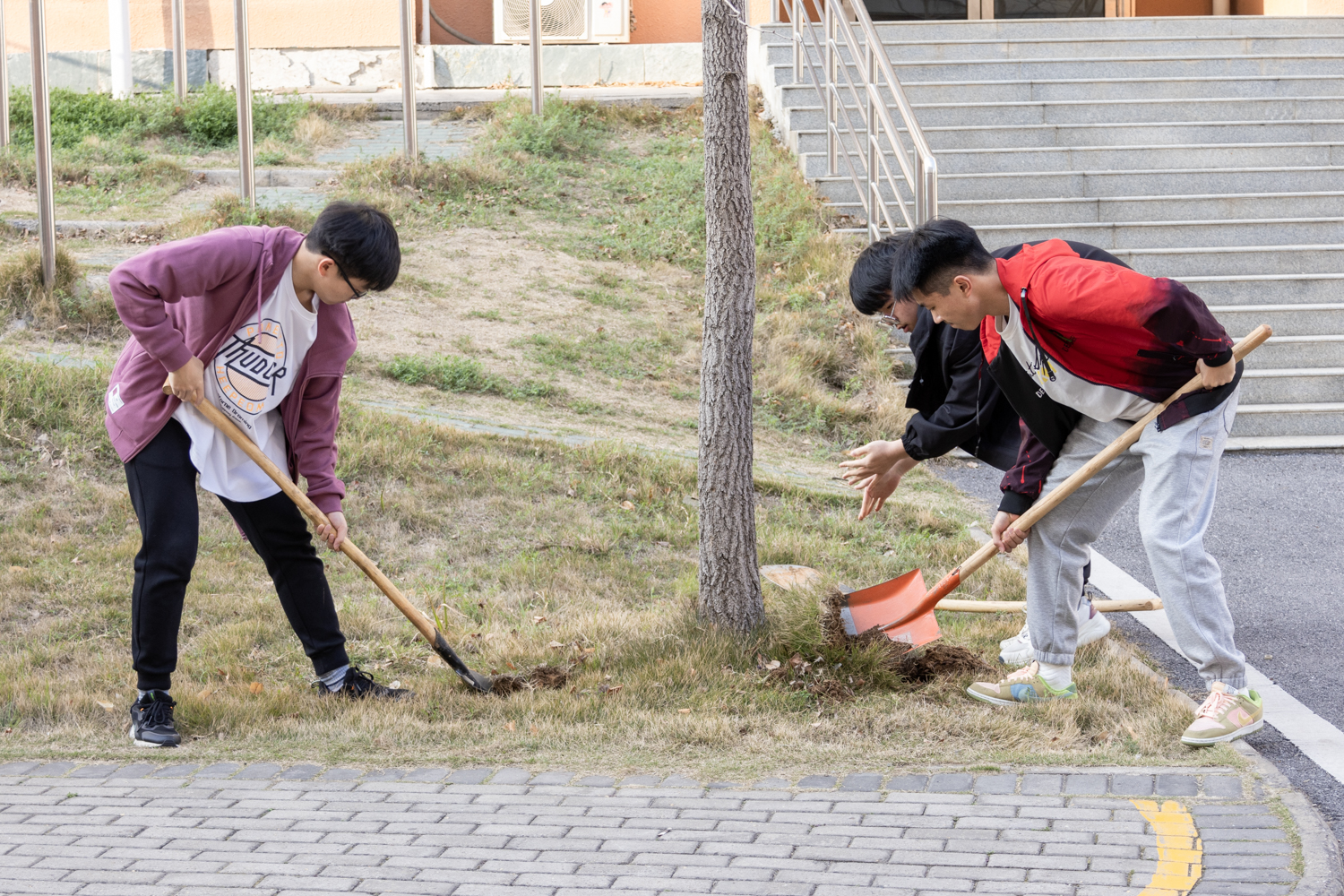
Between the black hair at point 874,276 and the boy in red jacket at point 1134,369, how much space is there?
239 millimetres

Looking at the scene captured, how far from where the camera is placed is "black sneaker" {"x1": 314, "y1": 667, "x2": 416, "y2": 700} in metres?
4.26

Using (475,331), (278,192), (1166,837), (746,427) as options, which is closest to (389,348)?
(475,331)

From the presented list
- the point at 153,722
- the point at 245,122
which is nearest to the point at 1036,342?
the point at 153,722

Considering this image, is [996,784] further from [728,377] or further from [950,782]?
[728,377]

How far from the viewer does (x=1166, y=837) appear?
312cm

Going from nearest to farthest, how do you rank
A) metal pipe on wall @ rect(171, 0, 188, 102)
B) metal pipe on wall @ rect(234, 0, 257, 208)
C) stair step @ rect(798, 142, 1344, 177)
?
metal pipe on wall @ rect(234, 0, 257, 208)
stair step @ rect(798, 142, 1344, 177)
metal pipe on wall @ rect(171, 0, 188, 102)

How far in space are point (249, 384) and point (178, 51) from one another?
10.5 m

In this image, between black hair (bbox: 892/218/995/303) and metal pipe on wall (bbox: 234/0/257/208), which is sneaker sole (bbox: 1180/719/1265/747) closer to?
black hair (bbox: 892/218/995/303)

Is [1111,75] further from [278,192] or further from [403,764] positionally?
[403,764]

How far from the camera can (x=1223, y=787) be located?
11.2ft

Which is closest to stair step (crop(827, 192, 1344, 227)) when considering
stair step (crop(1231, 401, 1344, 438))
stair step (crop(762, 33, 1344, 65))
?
stair step (crop(1231, 401, 1344, 438))

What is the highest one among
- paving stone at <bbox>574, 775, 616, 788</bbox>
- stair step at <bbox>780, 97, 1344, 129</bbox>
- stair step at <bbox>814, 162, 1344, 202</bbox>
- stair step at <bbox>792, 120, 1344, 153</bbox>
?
stair step at <bbox>780, 97, 1344, 129</bbox>

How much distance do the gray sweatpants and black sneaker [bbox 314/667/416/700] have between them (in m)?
2.19

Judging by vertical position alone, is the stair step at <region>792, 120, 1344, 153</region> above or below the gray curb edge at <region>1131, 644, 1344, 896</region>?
above
